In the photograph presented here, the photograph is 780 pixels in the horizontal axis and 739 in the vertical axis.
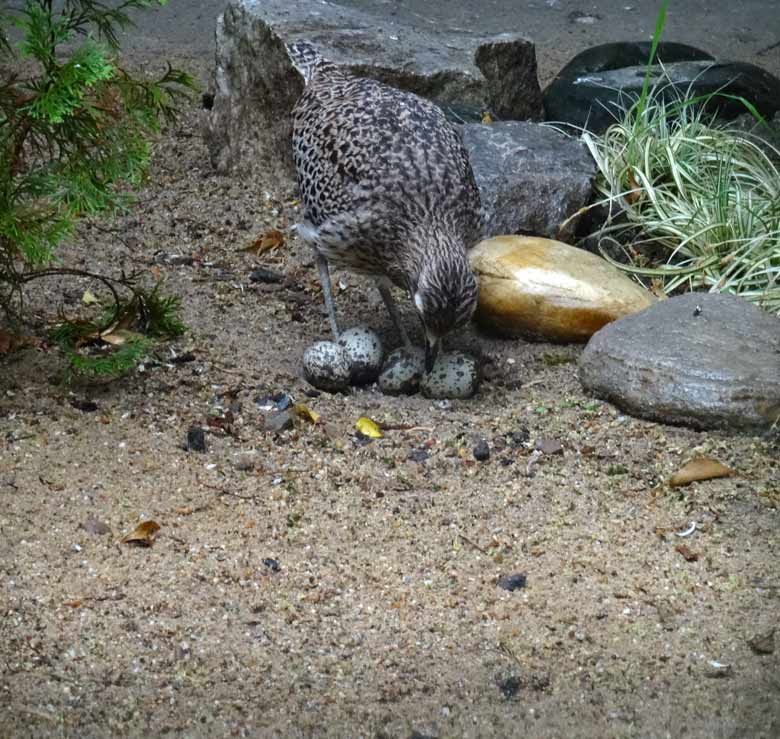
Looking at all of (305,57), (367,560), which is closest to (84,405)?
(367,560)

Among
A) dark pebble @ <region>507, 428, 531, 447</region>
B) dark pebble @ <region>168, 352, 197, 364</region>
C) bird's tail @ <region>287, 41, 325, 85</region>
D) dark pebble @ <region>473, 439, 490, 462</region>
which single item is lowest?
dark pebble @ <region>507, 428, 531, 447</region>

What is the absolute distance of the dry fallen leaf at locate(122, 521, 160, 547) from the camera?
162 inches

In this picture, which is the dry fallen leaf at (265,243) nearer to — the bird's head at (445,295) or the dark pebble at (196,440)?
the bird's head at (445,295)

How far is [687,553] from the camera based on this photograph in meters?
4.14

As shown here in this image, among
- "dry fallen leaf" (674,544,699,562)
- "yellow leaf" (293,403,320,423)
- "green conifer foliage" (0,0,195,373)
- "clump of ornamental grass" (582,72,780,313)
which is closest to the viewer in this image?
"dry fallen leaf" (674,544,699,562)

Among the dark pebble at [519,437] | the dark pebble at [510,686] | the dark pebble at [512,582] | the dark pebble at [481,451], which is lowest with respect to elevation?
the dark pebble at [519,437]

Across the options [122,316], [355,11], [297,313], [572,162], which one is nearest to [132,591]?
[122,316]

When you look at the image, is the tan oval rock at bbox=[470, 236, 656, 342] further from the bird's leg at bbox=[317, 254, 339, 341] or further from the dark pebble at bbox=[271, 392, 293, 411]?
the dark pebble at bbox=[271, 392, 293, 411]

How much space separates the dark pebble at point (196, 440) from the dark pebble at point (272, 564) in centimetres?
79

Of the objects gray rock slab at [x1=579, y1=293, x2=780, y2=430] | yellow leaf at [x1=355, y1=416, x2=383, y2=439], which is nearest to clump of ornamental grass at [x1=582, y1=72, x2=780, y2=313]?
gray rock slab at [x1=579, y1=293, x2=780, y2=430]

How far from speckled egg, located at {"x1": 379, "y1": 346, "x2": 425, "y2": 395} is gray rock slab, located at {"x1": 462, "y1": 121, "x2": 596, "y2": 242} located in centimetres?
124

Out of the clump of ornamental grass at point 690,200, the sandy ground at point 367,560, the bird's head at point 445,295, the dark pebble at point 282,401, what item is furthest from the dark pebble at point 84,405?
the clump of ornamental grass at point 690,200

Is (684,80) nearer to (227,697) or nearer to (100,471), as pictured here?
(100,471)

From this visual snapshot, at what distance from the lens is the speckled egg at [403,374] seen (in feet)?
17.4
